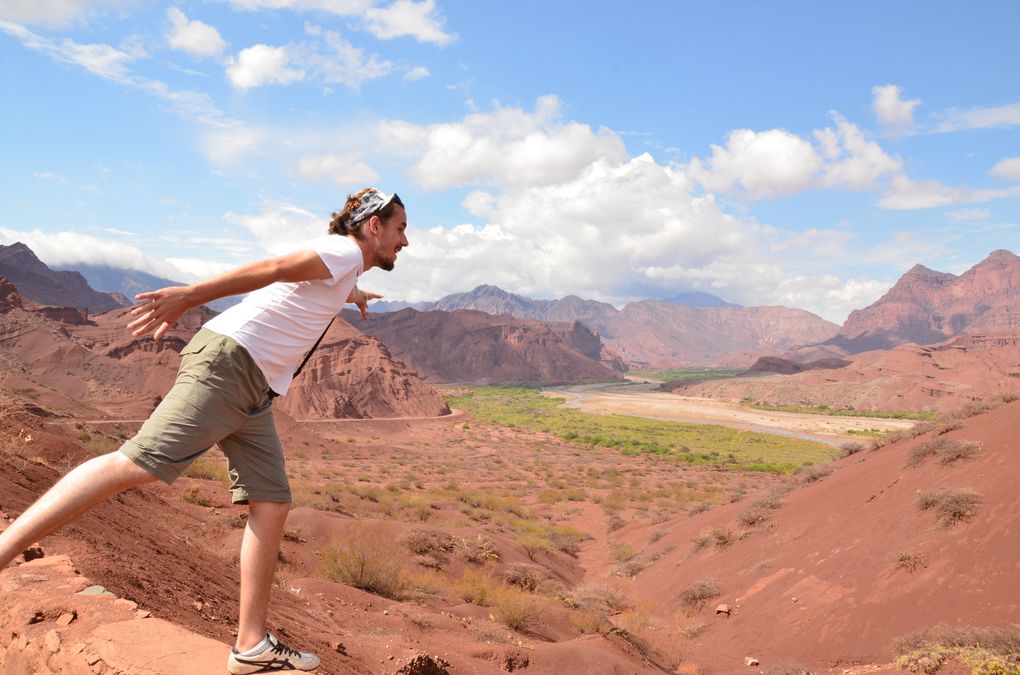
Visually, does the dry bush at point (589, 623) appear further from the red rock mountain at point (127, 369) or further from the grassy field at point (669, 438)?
the red rock mountain at point (127, 369)

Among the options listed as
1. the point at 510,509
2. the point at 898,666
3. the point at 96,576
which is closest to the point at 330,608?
the point at 96,576

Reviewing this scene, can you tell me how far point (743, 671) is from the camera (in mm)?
7707

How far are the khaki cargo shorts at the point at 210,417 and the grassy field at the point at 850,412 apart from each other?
84.1m

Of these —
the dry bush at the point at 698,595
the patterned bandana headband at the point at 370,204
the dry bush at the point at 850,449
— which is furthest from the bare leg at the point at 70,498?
the dry bush at the point at 850,449

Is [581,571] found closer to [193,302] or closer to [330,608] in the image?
[330,608]

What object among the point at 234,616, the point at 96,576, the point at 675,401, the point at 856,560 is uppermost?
the point at 96,576

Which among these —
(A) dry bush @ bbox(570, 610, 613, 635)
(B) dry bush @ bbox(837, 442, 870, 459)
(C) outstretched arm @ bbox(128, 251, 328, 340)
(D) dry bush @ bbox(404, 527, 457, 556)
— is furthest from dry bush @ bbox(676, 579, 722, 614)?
(C) outstretched arm @ bbox(128, 251, 328, 340)

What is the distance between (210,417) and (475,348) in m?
140

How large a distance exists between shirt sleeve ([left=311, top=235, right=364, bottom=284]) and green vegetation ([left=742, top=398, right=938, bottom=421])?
8390 cm

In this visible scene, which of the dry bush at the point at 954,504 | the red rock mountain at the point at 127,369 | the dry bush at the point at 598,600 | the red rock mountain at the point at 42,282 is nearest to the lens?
the dry bush at the point at 954,504

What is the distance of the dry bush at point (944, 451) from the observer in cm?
1046

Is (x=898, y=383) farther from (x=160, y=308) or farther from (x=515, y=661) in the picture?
(x=160, y=308)

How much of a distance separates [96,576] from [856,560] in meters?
9.86

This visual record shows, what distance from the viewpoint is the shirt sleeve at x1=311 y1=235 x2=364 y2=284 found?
92.9 inches
